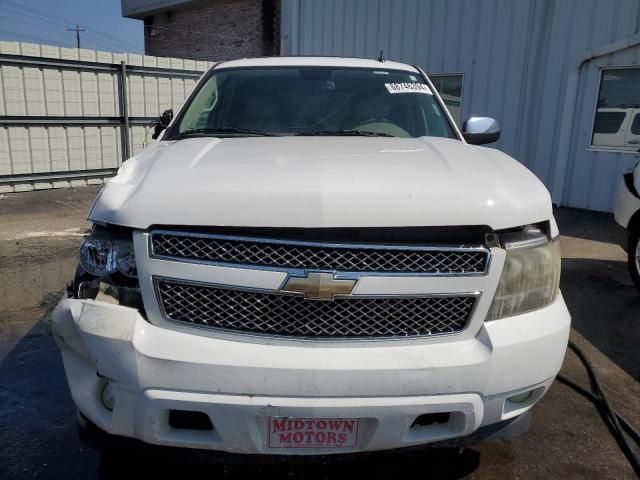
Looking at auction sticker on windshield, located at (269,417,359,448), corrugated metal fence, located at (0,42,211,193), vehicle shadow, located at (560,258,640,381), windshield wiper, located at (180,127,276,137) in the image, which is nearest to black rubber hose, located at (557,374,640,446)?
vehicle shadow, located at (560,258,640,381)

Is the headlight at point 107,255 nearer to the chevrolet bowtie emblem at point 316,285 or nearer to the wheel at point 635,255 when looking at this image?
the chevrolet bowtie emblem at point 316,285

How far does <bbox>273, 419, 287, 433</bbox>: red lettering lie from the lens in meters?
1.67

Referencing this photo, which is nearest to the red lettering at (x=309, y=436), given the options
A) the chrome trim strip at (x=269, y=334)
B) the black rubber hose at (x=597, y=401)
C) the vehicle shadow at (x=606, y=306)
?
the chrome trim strip at (x=269, y=334)

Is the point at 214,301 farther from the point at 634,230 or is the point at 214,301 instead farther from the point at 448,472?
the point at 634,230

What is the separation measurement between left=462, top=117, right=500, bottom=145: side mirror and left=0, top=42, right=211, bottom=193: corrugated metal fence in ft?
26.4

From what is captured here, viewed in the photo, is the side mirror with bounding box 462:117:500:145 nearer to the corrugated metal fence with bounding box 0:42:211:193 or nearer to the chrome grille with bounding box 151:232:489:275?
the chrome grille with bounding box 151:232:489:275

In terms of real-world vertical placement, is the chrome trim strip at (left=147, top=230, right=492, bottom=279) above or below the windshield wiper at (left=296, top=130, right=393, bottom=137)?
below

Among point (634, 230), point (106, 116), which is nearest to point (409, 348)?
point (634, 230)

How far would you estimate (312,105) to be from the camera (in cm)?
319

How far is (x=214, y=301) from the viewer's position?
1.73 m

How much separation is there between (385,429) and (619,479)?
1352mm

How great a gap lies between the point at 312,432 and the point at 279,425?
0.37 feet

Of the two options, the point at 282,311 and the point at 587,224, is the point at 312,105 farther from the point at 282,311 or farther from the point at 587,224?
the point at 587,224

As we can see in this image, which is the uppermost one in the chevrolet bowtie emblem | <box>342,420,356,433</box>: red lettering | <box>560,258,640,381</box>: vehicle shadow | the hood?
the hood
